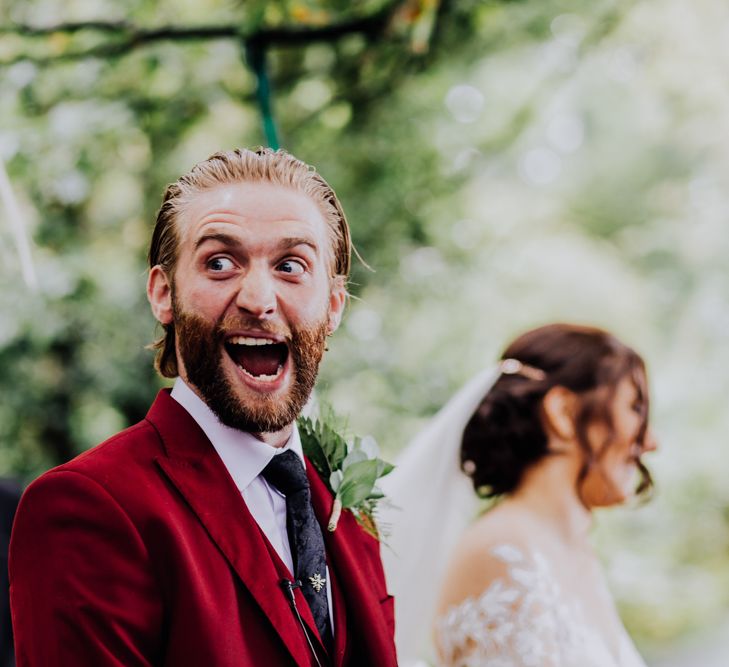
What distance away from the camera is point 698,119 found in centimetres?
835

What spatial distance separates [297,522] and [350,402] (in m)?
4.19

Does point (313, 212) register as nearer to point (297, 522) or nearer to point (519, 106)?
point (297, 522)

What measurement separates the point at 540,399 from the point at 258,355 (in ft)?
4.99

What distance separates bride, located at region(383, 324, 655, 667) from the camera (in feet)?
8.09

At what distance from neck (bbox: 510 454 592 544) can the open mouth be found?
60.4 inches

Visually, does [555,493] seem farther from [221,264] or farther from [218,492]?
[221,264]

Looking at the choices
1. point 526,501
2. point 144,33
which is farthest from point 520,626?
point 144,33

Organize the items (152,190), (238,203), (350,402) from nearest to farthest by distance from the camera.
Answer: (238,203)
(350,402)
(152,190)

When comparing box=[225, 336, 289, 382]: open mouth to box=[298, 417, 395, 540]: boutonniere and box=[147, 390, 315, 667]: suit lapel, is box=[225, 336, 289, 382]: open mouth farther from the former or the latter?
box=[298, 417, 395, 540]: boutonniere

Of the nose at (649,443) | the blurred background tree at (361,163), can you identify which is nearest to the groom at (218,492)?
the nose at (649,443)

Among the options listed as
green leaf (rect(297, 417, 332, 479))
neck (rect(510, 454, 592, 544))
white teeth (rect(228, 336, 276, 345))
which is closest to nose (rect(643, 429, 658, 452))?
neck (rect(510, 454, 592, 544))

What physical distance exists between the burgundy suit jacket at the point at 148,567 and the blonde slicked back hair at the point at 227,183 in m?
0.27

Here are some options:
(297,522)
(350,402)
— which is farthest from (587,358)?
(350,402)

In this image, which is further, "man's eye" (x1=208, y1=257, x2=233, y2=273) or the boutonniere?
the boutonniere
